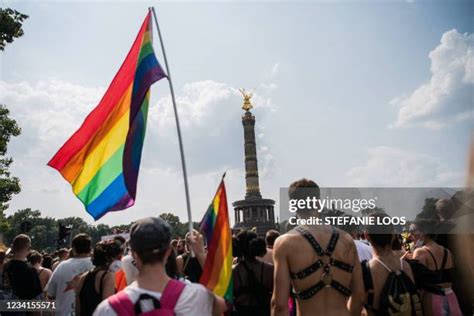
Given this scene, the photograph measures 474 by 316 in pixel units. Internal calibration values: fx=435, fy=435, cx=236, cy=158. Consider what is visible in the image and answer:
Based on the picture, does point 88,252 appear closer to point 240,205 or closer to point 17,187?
point 17,187

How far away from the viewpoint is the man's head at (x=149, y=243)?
2.34 m

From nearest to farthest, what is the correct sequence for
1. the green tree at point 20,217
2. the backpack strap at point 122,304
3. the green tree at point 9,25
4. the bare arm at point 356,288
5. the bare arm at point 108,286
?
the backpack strap at point 122,304
the bare arm at point 356,288
the bare arm at point 108,286
the green tree at point 9,25
the green tree at point 20,217

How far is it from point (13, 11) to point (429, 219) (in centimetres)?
1419

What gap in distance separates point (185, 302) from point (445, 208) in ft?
11.8

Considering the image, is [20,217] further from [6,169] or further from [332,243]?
[332,243]

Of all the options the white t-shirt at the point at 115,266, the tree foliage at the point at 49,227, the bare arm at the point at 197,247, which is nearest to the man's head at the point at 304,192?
the bare arm at the point at 197,247

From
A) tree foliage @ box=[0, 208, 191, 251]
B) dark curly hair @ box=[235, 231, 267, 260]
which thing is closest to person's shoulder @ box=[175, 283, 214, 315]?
dark curly hair @ box=[235, 231, 267, 260]

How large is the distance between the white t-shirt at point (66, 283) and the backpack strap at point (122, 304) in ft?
12.1

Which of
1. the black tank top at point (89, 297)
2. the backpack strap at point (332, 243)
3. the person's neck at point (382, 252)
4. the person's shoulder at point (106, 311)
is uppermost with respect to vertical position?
the backpack strap at point (332, 243)

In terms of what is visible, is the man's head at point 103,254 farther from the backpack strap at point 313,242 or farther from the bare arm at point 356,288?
the bare arm at point 356,288

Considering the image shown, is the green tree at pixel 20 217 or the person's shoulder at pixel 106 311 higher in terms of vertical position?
the green tree at pixel 20 217

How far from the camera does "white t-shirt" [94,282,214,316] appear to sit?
7.38ft

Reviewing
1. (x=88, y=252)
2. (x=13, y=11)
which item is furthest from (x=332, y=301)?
(x=13, y=11)

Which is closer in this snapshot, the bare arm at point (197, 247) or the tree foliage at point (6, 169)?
the bare arm at point (197, 247)
